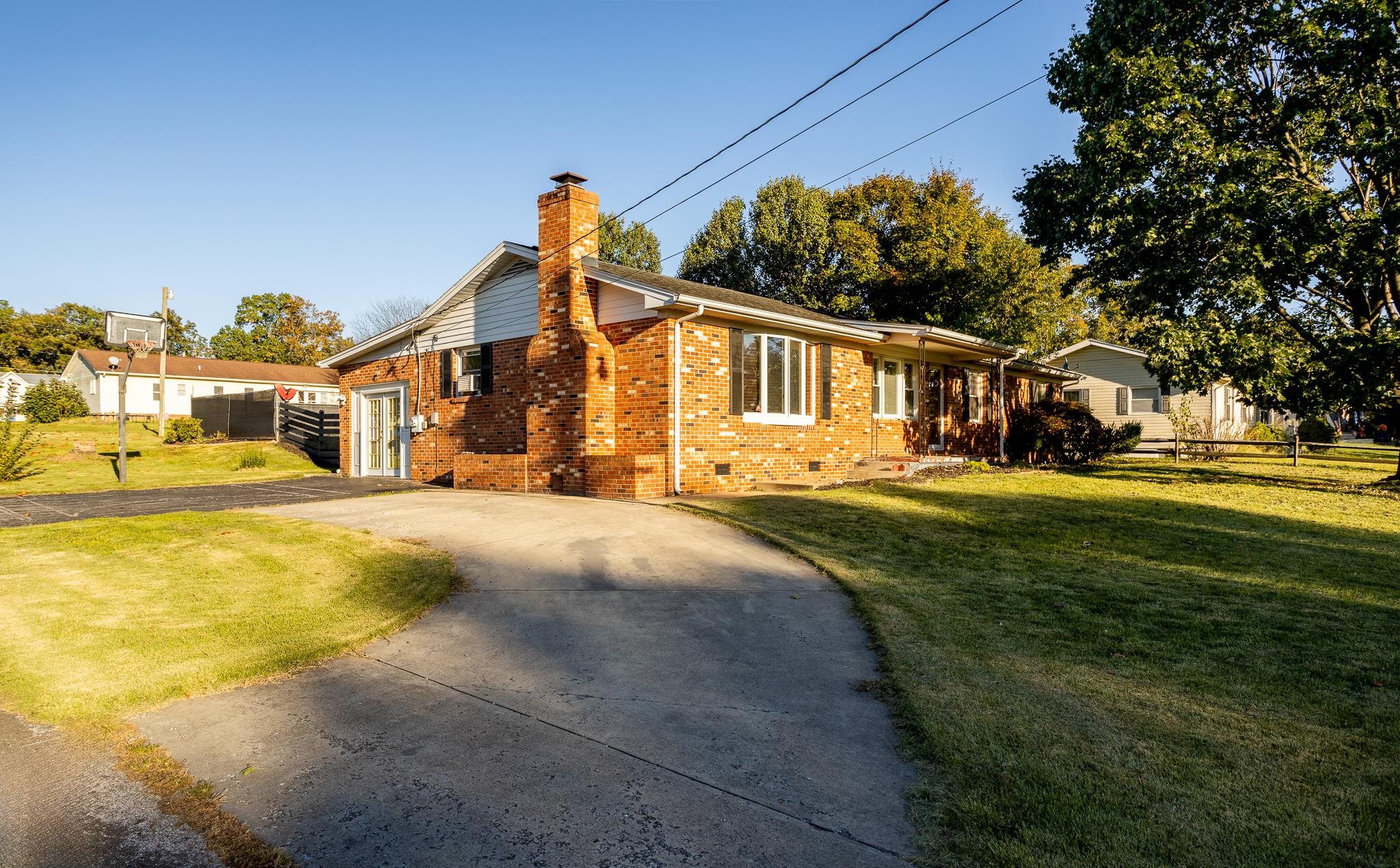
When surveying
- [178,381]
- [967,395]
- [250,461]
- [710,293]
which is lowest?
[250,461]

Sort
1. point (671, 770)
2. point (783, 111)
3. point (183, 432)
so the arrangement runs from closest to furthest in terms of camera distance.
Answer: point (671, 770)
point (783, 111)
point (183, 432)

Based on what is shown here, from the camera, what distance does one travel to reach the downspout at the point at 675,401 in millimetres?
12969

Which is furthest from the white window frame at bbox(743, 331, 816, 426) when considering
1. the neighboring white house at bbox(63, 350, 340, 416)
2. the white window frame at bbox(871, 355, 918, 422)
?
the neighboring white house at bbox(63, 350, 340, 416)

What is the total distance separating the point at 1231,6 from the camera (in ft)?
46.2

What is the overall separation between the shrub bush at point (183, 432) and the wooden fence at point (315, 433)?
13.2 ft

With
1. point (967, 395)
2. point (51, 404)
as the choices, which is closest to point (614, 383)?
point (967, 395)

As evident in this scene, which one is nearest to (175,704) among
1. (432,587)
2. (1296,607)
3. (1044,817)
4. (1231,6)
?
(432,587)

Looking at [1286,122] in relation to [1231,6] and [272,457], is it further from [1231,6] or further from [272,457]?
[272,457]

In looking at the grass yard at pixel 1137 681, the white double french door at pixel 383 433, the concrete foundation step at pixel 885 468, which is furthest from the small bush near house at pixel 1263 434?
the white double french door at pixel 383 433

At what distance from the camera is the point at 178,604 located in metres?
6.06

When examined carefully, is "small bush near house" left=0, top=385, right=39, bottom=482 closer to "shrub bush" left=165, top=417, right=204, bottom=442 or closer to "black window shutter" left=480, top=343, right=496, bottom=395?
"shrub bush" left=165, top=417, right=204, bottom=442

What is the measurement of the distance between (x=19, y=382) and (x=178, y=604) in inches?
1949

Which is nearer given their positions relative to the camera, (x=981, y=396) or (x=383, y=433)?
(x=383, y=433)

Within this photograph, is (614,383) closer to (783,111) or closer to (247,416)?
(783,111)
